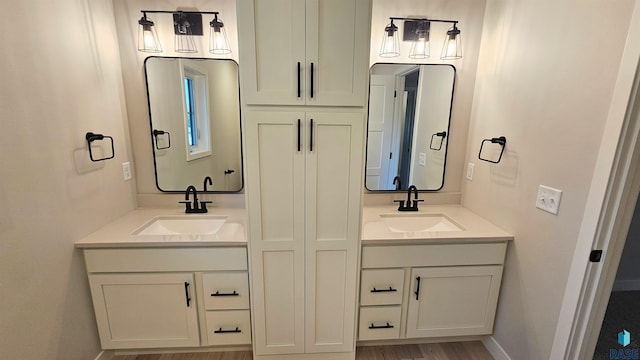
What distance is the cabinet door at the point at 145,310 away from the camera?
1605 millimetres

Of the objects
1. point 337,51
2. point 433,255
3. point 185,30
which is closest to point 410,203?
point 433,255

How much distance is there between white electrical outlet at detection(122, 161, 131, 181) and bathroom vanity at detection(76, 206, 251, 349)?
0.36 metres

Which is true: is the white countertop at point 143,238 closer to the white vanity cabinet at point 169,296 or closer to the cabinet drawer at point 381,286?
the white vanity cabinet at point 169,296

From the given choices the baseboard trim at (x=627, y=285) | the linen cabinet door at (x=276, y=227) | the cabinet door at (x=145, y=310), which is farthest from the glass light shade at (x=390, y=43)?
the baseboard trim at (x=627, y=285)

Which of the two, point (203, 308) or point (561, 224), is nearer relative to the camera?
point (561, 224)

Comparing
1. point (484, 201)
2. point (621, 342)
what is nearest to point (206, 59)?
point (484, 201)

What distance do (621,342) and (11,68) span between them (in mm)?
3770

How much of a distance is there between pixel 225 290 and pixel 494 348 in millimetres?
1781

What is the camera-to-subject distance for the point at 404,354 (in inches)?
73.7

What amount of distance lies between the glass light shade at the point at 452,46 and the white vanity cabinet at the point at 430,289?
1.28m

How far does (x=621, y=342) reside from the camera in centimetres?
192

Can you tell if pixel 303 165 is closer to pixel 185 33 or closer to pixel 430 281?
pixel 430 281

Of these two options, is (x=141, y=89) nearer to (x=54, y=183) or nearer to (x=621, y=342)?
(x=54, y=183)

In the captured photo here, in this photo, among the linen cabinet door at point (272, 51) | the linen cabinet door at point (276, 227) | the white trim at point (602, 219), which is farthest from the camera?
the linen cabinet door at point (276, 227)
